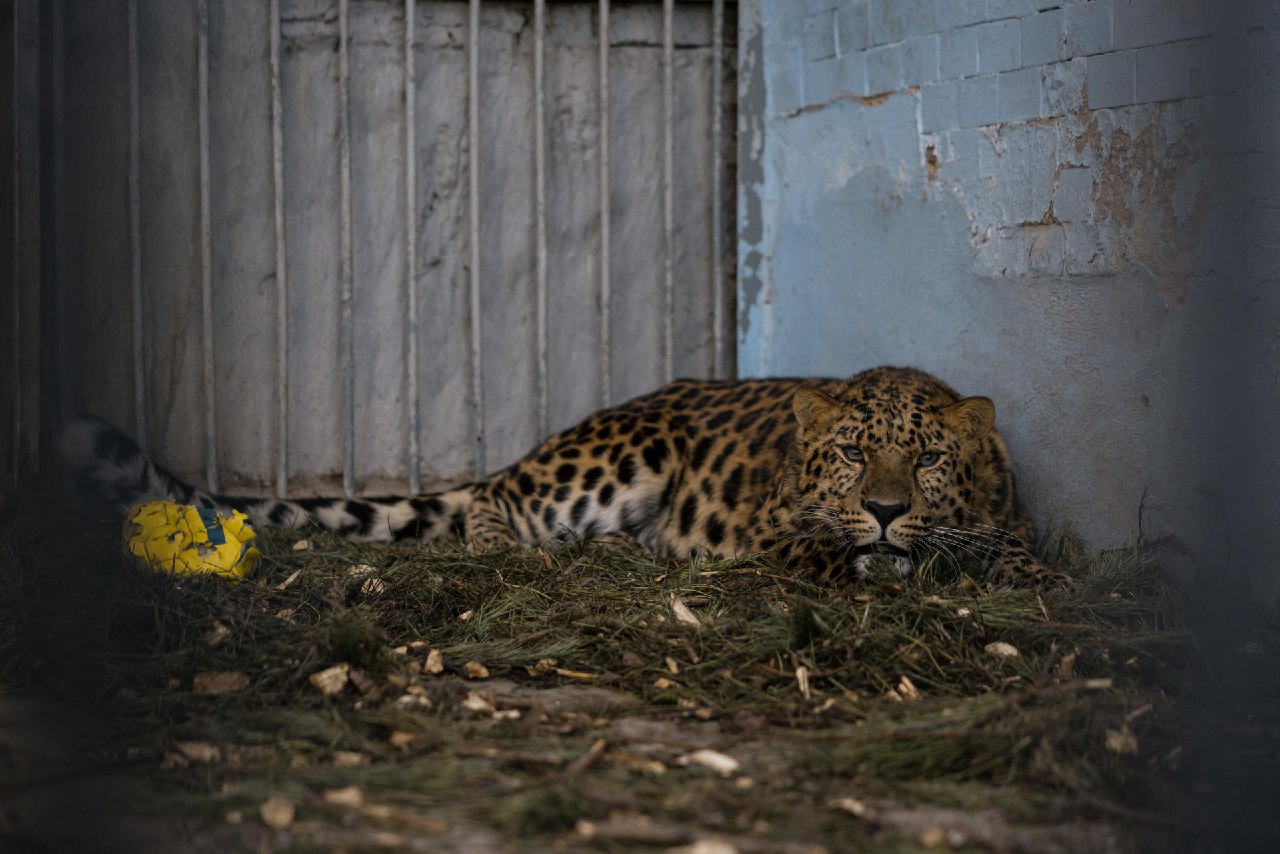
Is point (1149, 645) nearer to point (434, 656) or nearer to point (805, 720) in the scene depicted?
point (805, 720)

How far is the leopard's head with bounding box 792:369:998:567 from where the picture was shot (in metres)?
5.30

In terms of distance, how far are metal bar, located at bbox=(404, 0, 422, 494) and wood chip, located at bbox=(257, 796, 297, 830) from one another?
3883 millimetres

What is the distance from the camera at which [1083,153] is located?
558 centimetres

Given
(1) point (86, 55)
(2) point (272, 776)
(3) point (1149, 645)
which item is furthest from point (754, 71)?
(2) point (272, 776)

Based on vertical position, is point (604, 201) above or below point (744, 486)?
above

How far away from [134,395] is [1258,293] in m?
4.83

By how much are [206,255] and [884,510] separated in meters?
3.42

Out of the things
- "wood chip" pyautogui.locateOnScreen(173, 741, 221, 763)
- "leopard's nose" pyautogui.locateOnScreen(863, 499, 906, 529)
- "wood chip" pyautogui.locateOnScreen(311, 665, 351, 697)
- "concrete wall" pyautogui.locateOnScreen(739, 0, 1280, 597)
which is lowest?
"wood chip" pyautogui.locateOnScreen(173, 741, 221, 763)

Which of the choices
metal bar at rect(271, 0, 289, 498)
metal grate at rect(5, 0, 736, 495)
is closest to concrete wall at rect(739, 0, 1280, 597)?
metal grate at rect(5, 0, 736, 495)

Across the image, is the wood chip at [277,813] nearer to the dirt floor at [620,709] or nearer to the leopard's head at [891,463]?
the dirt floor at [620,709]

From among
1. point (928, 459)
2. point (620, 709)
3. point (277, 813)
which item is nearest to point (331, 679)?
point (620, 709)

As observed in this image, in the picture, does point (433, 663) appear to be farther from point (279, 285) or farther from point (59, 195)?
point (59, 195)

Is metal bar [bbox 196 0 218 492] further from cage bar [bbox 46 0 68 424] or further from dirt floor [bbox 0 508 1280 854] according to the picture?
dirt floor [bbox 0 508 1280 854]

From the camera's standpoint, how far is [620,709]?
13.8 feet
